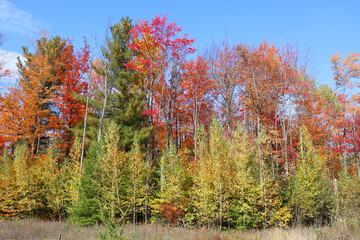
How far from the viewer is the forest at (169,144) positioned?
16.5m

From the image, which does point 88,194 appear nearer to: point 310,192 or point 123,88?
point 123,88

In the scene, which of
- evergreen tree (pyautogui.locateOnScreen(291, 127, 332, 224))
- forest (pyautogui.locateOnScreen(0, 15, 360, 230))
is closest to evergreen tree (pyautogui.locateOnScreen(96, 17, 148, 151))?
forest (pyautogui.locateOnScreen(0, 15, 360, 230))

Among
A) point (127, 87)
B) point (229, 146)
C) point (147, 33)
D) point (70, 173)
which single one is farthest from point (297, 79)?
point (70, 173)

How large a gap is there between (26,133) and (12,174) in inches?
201

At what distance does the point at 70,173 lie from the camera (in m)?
19.9

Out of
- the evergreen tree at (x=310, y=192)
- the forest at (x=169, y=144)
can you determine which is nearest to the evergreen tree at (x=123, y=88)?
the forest at (x=169, y=144)

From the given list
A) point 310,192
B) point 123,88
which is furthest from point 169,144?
Result: point 310,192

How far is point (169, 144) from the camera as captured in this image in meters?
22.3

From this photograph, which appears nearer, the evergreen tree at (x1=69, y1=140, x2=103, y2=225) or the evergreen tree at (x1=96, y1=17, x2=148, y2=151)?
the evergreen tree at (x1=69, y1=140, x2=103, y2=225)

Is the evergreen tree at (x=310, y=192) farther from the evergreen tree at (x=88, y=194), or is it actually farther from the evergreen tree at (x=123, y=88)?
the evergreen tree at (x=88, y=194)

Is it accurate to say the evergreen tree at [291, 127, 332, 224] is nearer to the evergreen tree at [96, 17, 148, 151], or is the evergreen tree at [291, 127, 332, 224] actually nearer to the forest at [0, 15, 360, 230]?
the forest at [0, 15, 360, 230]

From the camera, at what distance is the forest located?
1645 centimetres

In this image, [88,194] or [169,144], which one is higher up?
[169,144]

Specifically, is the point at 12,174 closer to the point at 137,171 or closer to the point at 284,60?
the point at 137,171
